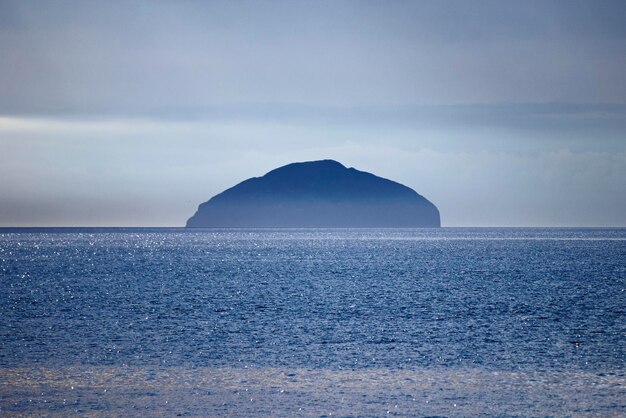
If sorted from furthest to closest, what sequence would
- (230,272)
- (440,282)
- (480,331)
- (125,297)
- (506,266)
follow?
(506,266)
(230,272)
(440,282)
(125,297)
(480,331)

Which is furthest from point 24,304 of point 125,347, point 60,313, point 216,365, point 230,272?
point 230,272

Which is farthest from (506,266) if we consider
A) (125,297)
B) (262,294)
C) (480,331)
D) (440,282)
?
(480,331)

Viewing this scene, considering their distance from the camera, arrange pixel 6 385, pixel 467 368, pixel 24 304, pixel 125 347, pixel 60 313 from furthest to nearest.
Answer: pixel 24 304
pixel 60 313
pixel 125 347
pixel 467 368
pixel 6 385

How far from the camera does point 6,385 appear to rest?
1131 inches

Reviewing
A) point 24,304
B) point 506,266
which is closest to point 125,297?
point 24,304

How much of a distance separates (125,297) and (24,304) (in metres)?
9.33

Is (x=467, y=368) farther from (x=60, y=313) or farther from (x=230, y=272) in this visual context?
(x=230, y=272)

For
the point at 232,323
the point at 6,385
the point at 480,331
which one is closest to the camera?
the point at 6,385

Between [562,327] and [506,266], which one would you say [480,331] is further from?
[506,266]

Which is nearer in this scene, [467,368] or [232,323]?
[467,368]

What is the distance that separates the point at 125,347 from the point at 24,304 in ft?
83.1

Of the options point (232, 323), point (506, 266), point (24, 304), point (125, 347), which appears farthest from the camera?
point (506, 266)

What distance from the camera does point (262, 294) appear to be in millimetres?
70438

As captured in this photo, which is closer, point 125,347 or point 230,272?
point 125,347
